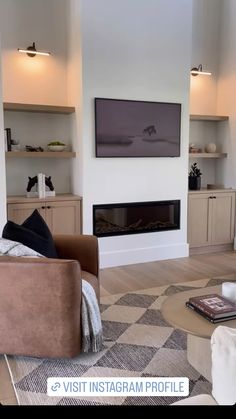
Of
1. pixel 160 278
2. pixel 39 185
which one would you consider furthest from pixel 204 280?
pixel 39 185

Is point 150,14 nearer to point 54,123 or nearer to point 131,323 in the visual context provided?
point 54,123

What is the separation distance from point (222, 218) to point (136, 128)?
6.00 ft

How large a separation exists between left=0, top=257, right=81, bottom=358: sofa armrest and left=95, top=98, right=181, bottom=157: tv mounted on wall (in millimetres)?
2344

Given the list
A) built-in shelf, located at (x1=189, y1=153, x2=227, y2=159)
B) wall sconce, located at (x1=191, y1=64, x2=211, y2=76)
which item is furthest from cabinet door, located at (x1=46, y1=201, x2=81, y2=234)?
wall sconce, located at (x1=191, y1=64, x2=211, y2=76)

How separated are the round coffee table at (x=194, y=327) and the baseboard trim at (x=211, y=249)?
2671 millimetres

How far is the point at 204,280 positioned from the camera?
13.0 feet

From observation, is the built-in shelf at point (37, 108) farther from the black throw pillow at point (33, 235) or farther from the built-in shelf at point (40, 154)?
the black throw pillow at point (33, 235)

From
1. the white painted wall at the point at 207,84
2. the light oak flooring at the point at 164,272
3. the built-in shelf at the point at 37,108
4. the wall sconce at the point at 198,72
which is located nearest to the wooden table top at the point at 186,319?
the light oak flooring at the point at 164,272

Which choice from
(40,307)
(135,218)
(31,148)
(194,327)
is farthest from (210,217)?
(40,307)

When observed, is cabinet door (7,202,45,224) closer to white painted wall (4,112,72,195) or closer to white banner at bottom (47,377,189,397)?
white painted wall (4,112,72,195)

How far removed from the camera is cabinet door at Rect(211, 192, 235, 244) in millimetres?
5105

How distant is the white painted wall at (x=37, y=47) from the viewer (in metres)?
4.29

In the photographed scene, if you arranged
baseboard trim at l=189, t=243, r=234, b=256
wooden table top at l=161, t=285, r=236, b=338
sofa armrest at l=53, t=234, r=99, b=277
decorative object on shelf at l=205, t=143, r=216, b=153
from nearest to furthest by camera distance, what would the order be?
wooden table top at l=161, t=285, r=236, b=338 < sofa armrest at l=53, t=234, r=99, b=277 < baseboard trim at l=189, t=243, r=234, b=256 < decorative object on shelf at l=205, t=143, r=216, b=153
